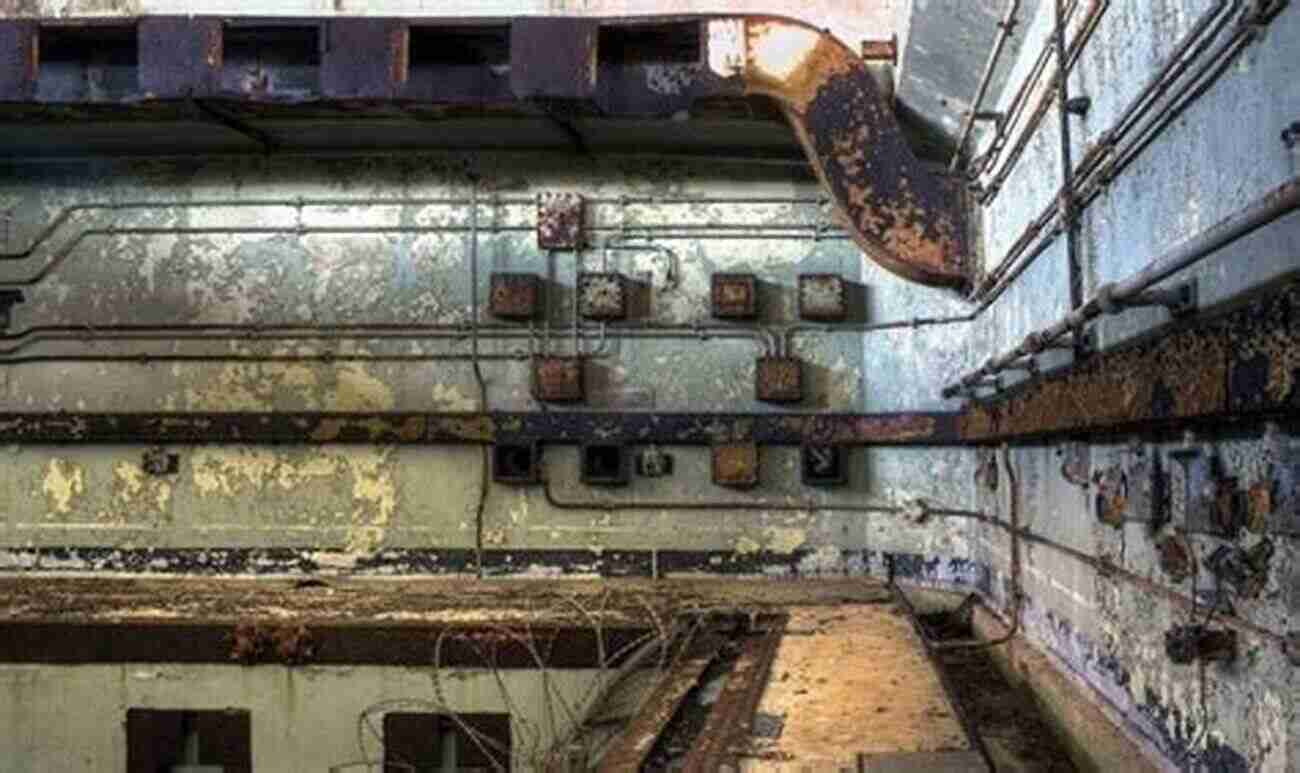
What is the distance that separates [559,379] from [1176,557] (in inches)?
156

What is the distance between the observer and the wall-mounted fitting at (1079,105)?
9.00 feet

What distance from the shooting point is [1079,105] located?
2.76 meters

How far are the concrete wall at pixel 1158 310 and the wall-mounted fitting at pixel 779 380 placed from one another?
2060mm

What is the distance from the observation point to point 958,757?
Answer: 265 cm

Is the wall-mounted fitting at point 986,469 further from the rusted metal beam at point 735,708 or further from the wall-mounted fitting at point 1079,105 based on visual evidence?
the wall-mounted fitting at point 1079,105

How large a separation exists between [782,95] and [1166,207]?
2.71 meters

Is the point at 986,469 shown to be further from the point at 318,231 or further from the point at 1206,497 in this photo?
the point at 318,231

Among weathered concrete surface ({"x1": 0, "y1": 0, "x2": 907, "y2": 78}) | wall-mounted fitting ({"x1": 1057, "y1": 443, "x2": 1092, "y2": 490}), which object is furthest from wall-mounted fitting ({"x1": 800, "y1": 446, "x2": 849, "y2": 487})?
wall-mounted fitting ({"x1": 1057, "y1": 443, "x2": 1092, "y2": 490})

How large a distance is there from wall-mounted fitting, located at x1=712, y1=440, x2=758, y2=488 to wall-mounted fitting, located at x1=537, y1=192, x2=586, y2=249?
126 cm

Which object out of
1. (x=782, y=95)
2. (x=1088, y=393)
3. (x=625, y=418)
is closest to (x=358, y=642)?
(x=625, y=418)

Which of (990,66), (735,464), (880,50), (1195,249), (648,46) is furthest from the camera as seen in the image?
(735,464)

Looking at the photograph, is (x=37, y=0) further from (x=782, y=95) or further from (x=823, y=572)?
(x=823, y=572)

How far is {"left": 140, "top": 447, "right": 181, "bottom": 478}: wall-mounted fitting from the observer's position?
602 centimetres

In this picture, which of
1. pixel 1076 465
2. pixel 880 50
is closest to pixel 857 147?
pixel 880 50
